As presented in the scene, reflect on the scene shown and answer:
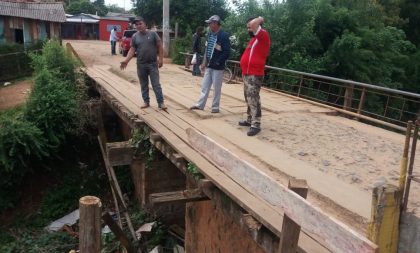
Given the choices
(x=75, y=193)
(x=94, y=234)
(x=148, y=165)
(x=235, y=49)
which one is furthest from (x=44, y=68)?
(x=94, y=234)

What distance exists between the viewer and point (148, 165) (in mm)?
7504

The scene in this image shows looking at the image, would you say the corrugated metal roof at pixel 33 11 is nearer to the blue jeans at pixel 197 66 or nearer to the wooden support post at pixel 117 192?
the blue jeans at pixel 197 66

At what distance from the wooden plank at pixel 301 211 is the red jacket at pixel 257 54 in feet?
8.73

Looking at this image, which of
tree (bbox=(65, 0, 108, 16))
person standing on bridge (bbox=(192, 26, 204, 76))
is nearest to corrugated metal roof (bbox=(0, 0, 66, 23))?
person standing on bridge (bbox=(192, 26, 204, 76))

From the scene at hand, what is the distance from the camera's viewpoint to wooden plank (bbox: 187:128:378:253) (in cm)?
212

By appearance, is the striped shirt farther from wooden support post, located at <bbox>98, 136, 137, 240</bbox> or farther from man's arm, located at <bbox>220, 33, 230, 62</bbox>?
wooden support post, located at <bbox>98, 136, 137, 240</bbox>

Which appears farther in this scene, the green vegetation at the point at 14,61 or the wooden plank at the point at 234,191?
the green vegetation at the point at 14,61

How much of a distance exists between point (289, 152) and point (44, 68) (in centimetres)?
873

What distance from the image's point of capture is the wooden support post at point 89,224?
3.82 metres

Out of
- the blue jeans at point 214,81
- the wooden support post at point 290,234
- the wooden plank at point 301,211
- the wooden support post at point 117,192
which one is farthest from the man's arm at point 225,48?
the wooden support post at point 290,234

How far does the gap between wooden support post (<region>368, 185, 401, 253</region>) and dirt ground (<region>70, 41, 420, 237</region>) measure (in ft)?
4.27

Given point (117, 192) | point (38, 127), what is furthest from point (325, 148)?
point (38, 127)

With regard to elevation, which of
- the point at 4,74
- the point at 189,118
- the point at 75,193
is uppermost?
the point at 189,118

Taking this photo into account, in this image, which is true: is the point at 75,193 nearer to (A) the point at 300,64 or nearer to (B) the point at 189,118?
Result: (B) the point at 189,118
